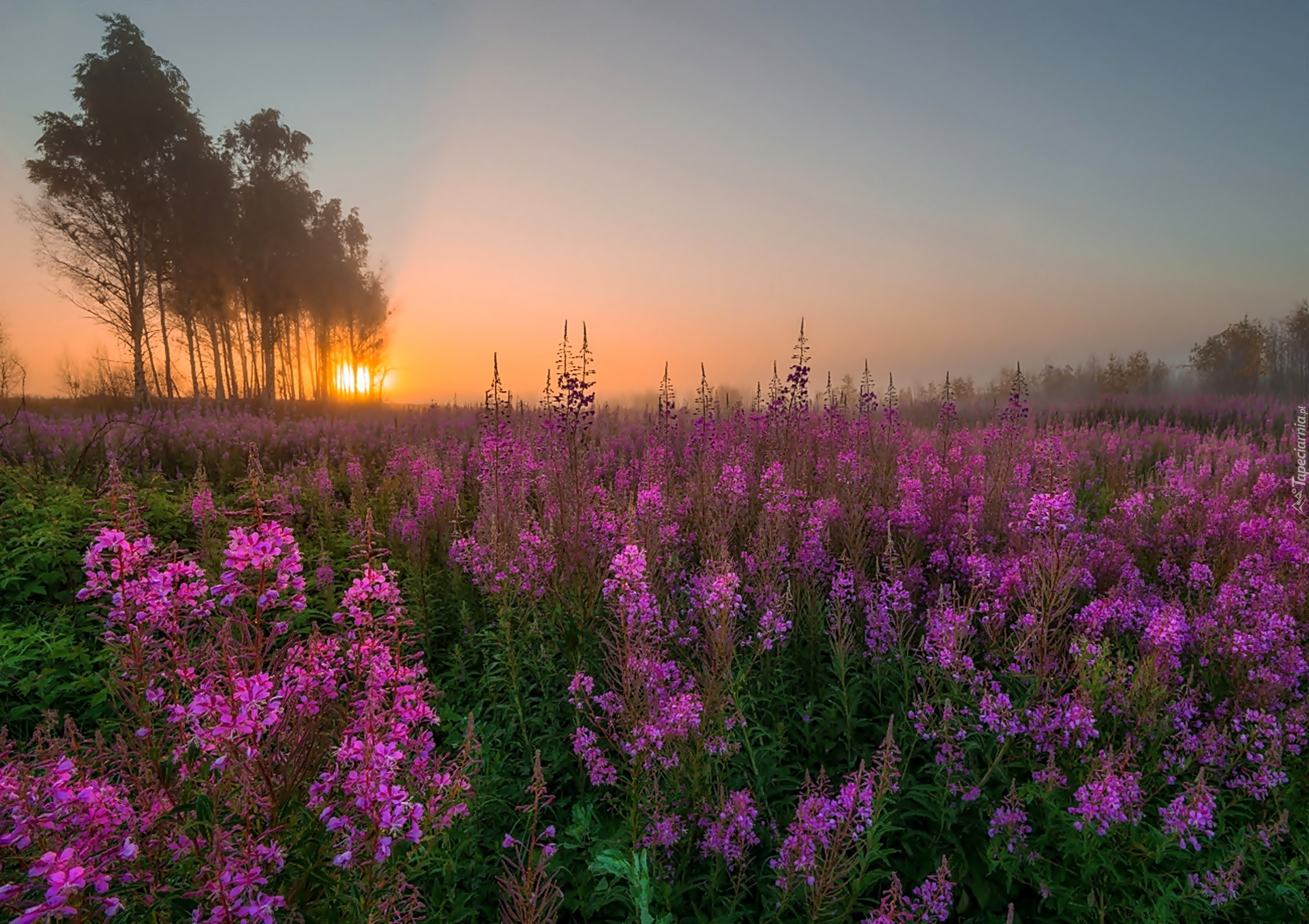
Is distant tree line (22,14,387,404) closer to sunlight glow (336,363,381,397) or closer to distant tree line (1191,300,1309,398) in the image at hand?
sunlight glow (336,363,381,397)

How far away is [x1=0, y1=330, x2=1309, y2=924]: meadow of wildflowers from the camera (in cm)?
181

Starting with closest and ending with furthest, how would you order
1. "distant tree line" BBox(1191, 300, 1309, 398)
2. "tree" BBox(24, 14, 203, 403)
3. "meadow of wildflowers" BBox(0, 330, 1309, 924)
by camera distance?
"meadow of wildflowers" BBox(0, 330, 1309, 924), "tree" BBox(24, 14, 203, 403), "distant tree line" BBox(1191, 300, 1309, 398)

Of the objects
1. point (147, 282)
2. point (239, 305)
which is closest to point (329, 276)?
point (239, 305)

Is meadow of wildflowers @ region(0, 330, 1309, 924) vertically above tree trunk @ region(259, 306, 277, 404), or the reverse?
tree trunk @ region(259, 306, 277, 404)

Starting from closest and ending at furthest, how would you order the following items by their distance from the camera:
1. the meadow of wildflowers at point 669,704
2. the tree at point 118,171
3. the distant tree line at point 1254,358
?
the meadow of wildflowers at point 669,704
the tree at point 118,171
the distant tree line at point 1254,358

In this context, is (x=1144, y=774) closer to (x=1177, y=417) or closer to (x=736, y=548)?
(x=736, y=548)

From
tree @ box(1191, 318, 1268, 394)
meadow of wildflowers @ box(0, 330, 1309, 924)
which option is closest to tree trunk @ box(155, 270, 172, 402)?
meadow of wildflowers @ box(0, 330, 1309, 924)

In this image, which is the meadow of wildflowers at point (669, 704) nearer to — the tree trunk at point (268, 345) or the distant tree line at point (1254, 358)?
the tree trunk at point (268, 345)

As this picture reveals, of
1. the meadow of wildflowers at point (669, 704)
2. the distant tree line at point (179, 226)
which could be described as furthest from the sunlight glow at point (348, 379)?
the meadow of wildflowers at point (669, 704)

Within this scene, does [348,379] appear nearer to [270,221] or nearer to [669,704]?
[270,221]

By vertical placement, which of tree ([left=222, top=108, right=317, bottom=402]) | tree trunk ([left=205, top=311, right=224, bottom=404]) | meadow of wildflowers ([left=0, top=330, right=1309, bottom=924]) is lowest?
meadow of wildflowers ([left=0, top=330, right=1309, bottom=924])

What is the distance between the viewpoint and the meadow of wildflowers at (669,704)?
1.81 metres

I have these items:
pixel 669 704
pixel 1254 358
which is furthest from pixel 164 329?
pixel 1254 358

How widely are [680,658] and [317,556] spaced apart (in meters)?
3.51
